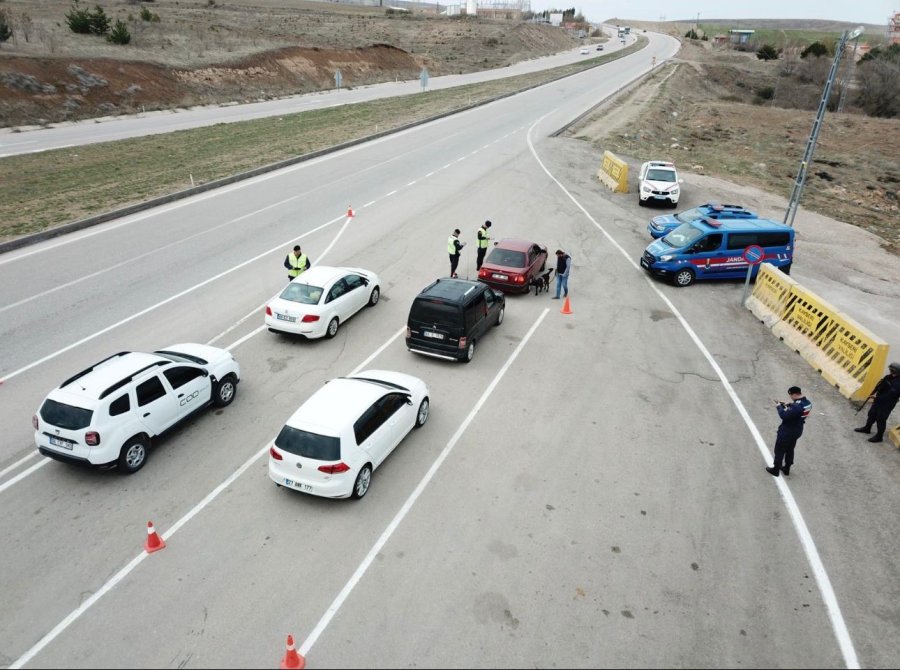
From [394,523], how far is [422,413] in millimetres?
2665

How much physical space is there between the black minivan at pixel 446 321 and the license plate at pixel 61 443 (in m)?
6.71

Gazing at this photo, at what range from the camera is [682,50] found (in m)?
111

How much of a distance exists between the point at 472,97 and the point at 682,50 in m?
76.2

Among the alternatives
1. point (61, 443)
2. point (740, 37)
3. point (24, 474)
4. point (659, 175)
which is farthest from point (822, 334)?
point (740, 37)

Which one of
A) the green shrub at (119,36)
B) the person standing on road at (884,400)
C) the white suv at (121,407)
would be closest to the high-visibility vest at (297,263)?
the white suv at (121,407)

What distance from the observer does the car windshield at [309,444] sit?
866 centimetres

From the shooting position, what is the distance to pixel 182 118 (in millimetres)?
42469

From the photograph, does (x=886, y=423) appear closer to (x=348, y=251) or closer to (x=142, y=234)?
(x=348, y=251)

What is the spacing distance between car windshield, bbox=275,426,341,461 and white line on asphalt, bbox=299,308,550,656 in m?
1.32

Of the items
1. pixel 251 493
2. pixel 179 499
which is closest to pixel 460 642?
pixel 251 493

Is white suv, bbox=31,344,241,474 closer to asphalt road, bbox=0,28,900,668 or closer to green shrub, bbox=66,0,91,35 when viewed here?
asphalt road, bbox=0,28,900,668

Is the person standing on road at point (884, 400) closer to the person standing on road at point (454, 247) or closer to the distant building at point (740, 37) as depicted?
the person standing on road at point (454, 247)

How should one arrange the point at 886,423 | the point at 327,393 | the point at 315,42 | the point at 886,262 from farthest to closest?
1. the point at 315,42
2. the point at 886,262
3. the point at 886,423
4. the point at 327,393

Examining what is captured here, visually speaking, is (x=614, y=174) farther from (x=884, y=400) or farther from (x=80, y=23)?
(x=80, y=23)
